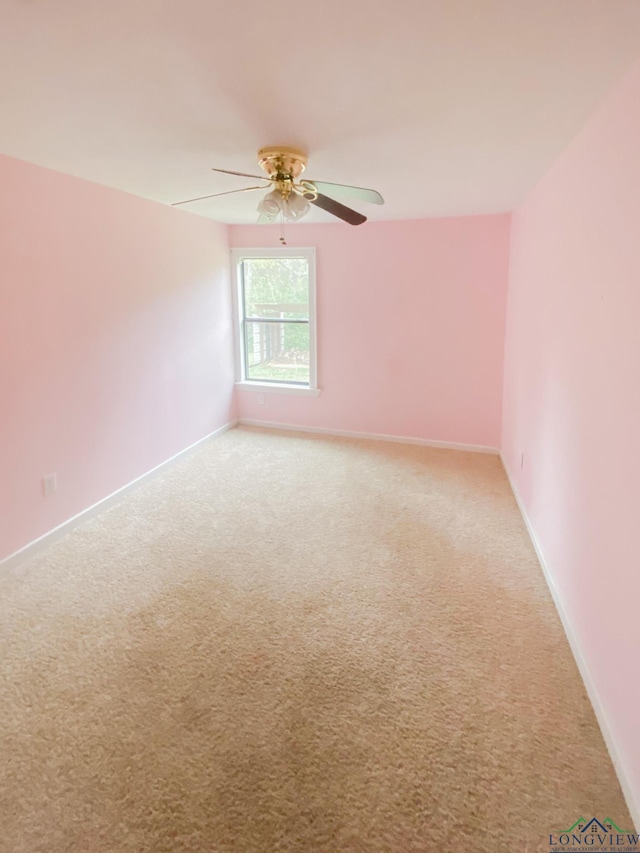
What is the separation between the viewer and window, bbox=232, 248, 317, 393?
491 cm

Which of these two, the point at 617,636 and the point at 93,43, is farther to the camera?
the point at 617,636

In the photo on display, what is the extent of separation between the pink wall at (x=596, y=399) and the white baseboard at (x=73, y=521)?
9.55 ft

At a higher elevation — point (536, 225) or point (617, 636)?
→ point (536, 225)

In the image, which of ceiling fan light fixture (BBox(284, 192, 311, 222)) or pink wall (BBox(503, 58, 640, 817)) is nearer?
pink wall (BBox(503, 58, 640, 817))

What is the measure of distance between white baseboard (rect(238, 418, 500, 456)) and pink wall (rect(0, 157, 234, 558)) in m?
1.00

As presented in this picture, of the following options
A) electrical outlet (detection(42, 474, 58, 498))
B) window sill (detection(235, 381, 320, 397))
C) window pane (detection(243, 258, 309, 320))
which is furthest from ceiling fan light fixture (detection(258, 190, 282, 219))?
window sill (detection(235, 381, 320, 397))

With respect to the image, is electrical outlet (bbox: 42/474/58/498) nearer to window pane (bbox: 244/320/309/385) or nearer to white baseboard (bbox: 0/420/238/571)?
white baseboard (bbox: 0/420/238/571)

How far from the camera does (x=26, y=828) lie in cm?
137

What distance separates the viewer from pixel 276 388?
5.20m

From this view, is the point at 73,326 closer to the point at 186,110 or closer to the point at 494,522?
the point at 186,110

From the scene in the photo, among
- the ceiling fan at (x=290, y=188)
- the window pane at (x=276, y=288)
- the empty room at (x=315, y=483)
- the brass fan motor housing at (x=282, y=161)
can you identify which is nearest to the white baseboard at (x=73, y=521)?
the empty room at (x=315, y=483)

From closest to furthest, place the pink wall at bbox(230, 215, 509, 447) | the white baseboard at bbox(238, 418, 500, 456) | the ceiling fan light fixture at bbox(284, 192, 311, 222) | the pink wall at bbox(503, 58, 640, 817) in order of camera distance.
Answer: the pink wall at bbox(503, 58, 640, 817) → the ceiling fan light fixture at bbox(284, 192, 311, 222) → the pink wall at bbox(230, 215, 509, 447) → the white baseboard at bbox(238, 418, 500, 456)

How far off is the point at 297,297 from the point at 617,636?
416 cm

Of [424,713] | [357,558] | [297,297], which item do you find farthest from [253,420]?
[424,713]
